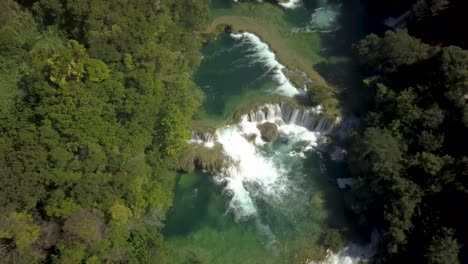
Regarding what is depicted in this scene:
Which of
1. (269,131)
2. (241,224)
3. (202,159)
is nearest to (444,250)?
(241,224)

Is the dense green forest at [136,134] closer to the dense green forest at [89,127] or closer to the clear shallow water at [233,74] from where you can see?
the dense green forest at [89,127]

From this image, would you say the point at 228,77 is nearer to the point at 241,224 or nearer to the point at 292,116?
the point at 292,116

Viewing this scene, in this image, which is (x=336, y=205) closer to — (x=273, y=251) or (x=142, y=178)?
(x=273, y=251)

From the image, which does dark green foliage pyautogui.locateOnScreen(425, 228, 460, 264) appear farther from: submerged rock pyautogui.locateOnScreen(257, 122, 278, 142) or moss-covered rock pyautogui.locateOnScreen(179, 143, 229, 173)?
moss-covered rock pyautogui.locateOnScreen(179, 143, 229, 173)

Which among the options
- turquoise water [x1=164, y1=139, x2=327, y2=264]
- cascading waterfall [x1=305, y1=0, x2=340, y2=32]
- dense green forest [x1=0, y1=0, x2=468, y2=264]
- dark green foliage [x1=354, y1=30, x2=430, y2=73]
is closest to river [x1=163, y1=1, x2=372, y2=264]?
turquoise water [x1=164, y1=139, x2=327, y2=264]

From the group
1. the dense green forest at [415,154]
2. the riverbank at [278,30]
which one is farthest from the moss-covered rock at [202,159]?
the riverbank at [278,30]

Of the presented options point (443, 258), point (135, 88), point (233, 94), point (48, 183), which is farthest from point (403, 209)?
point (48, 183)
